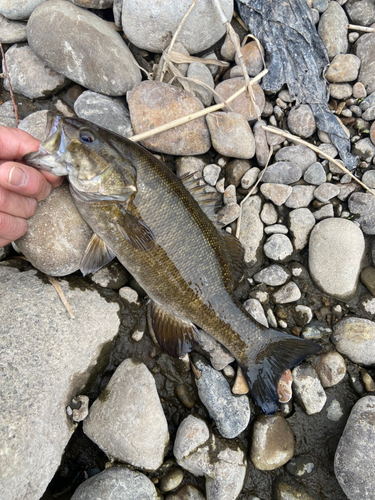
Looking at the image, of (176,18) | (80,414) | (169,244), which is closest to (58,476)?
(80,414)

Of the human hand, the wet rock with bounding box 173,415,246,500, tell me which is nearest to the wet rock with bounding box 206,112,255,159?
the human hand

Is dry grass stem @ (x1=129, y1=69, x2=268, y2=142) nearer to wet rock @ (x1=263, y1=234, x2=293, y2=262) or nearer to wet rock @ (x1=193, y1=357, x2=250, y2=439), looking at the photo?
wet rock @ (x1=263, y1=234, x2=293, y2=262)

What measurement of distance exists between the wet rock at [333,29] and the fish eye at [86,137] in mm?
3176

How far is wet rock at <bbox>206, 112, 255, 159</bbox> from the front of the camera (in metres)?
3.61

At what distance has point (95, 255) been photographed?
3.18 metres

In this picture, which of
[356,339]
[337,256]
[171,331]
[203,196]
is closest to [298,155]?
[337,256]

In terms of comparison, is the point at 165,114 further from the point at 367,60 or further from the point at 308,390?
the point at 308,390

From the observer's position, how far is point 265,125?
3.84m

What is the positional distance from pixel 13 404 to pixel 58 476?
3.86 ft

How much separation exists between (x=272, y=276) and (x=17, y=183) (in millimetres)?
2703

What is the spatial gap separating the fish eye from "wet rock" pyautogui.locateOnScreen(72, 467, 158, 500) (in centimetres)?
→ 301

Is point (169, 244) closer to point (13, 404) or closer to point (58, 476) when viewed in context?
point (13, 404)

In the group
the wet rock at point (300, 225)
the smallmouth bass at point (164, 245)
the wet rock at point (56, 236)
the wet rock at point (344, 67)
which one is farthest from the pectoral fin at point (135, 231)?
the wet rock at point (344, 67)

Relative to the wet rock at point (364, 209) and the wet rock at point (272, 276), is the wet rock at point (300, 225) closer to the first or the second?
the wet rock at point (272, 276)
